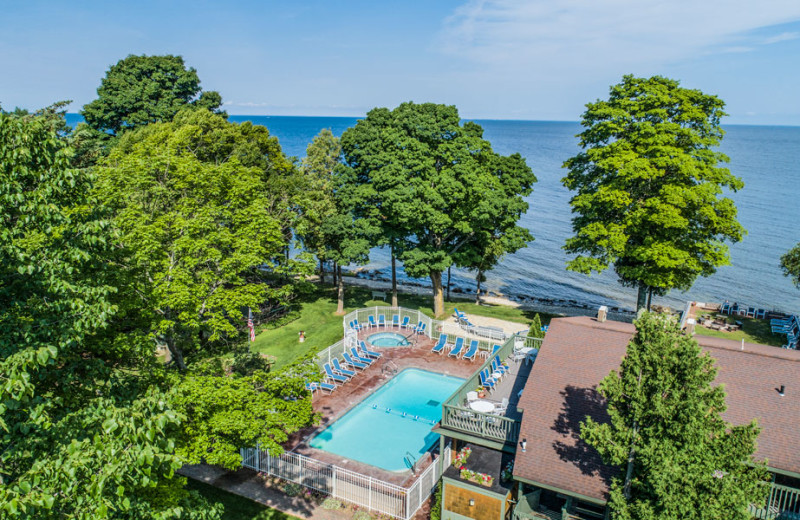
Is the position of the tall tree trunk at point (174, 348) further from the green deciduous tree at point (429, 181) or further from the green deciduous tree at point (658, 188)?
the green deciduous tree at point (658, 188)

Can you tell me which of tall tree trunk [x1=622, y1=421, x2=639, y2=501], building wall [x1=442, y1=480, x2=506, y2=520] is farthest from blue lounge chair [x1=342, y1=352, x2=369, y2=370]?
tall tree trunk [x1=622, y1=421, x2=639, y2=501]

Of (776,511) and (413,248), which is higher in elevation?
(413,248)

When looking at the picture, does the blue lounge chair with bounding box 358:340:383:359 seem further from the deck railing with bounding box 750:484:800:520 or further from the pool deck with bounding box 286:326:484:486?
the deck railing with bounding box 750:484:800:520

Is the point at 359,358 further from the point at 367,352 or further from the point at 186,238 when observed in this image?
the point at 186,238

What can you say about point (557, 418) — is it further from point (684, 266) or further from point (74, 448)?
point (684, 266)

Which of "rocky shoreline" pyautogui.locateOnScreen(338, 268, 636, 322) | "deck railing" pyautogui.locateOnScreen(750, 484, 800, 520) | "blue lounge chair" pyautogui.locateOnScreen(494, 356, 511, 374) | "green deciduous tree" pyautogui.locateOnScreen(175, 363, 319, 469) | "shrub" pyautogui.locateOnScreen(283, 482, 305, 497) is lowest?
"rocky shoreline" pyautogui.locateOnScreen(338, 268, 636, 322)

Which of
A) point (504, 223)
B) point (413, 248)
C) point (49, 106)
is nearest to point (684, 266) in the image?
point (504, 223)
